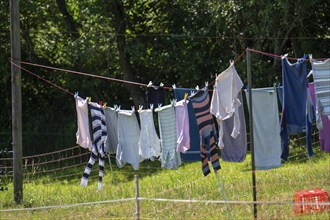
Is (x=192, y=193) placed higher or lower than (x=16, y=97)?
lower

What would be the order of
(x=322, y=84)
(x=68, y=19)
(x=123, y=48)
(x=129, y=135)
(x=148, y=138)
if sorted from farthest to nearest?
(x=68, y=19), (x=123, y=48), (x=129, y=135), (x=148, y=138), (x=322, y=84)

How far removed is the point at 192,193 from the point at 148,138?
205cm

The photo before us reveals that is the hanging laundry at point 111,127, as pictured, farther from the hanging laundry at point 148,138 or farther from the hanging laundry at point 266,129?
the hanging laundry at point 266,129

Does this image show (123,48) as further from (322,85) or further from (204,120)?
(322,85)

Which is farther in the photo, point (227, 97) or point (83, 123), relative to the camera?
point (83, 123)

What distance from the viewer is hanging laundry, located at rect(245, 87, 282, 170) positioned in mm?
11859

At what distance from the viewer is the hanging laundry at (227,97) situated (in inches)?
464

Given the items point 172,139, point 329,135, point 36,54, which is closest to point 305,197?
point 329,135

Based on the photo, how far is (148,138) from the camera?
44.8 ft

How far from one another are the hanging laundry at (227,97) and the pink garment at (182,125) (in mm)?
802

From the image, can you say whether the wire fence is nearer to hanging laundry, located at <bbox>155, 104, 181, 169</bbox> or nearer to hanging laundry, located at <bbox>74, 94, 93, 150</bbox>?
hanging laundry, located at <bbox>155, 104, 181, 169</bbox>

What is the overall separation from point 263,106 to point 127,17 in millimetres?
14539

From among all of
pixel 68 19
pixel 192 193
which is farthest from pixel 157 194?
pixel 68 19

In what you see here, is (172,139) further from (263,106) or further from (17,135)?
(17,135)
